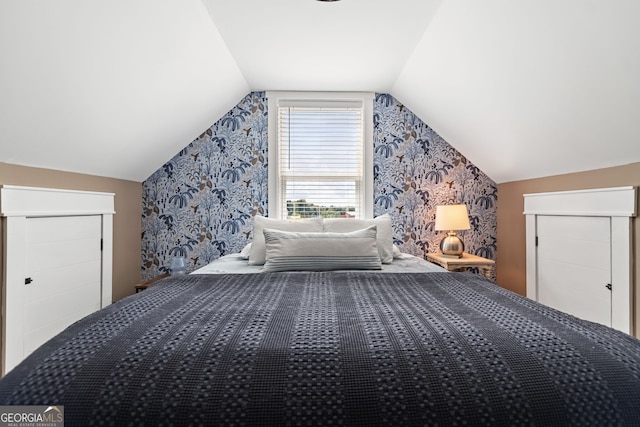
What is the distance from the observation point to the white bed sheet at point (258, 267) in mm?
2342

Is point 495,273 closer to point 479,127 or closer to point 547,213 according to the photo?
point 547,213

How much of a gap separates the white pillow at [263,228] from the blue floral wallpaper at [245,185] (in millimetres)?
648

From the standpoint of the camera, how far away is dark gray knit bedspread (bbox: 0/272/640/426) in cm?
81

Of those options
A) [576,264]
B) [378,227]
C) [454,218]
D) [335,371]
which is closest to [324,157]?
[378,227]

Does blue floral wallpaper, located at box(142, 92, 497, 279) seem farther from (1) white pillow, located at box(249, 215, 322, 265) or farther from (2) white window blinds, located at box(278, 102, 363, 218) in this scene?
(1) white pillow, located at box(249, 215, 322, 265)

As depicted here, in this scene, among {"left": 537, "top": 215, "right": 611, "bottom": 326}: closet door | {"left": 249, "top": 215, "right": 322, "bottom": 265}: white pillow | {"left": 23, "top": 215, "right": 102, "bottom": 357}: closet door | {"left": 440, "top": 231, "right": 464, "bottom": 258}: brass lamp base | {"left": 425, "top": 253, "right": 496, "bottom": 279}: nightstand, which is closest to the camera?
{"left": 23, "top": 215, "right": 102, "bottom": 357}: closet door

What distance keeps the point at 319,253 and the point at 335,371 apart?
1.43 meters

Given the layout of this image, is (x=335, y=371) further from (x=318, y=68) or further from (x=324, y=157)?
(x=324, y=157)

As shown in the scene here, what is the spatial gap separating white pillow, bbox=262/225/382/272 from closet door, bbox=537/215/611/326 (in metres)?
1.39

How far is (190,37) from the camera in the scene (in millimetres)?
2186

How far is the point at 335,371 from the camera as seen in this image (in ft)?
2.93

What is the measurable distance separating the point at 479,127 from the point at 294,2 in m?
1.74

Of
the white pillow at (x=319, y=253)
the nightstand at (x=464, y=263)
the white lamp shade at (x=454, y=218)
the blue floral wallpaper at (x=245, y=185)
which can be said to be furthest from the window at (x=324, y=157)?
the white pillow at (x=319, y=253)

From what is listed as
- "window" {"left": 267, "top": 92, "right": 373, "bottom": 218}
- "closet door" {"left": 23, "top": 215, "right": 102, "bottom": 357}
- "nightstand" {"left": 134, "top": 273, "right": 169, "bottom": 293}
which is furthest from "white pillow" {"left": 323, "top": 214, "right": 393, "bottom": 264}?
"closet door" {"left": 23, "top": 215, "right": 102, "bottom": 357}
